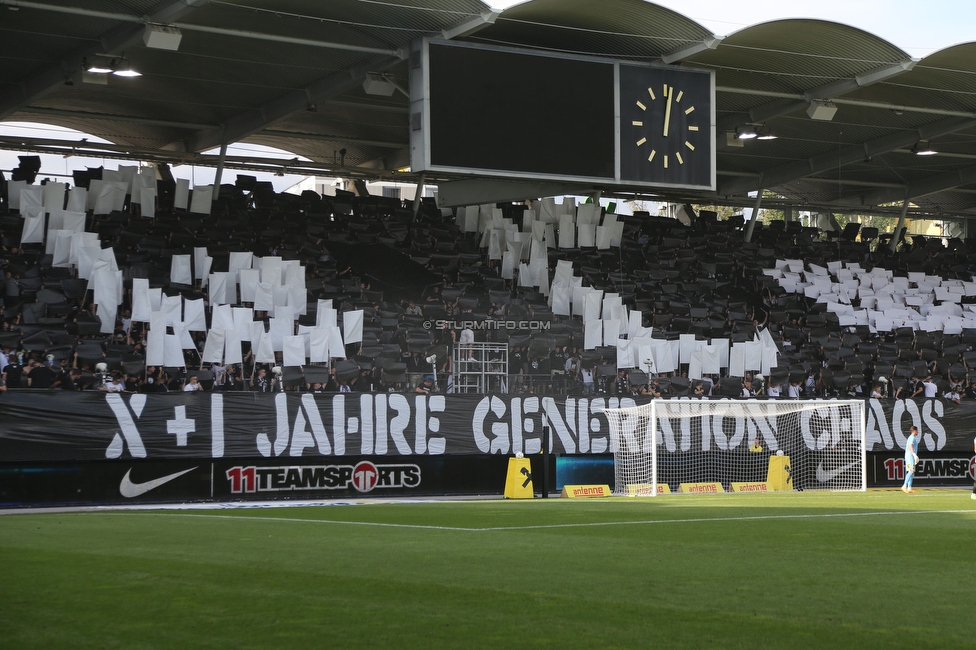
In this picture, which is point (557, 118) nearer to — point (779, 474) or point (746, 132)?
point (746, 132)

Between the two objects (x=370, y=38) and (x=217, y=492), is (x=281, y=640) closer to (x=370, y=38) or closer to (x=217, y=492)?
(x=217, y=492)

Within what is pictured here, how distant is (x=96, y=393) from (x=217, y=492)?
11.0ft

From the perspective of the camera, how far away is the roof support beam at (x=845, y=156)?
33.2m

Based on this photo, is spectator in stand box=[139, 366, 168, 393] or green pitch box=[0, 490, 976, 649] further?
spectator in stand box=[139, 366, 168, 393]

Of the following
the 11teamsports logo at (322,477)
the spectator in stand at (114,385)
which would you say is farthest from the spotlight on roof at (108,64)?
the 11teamsports logo at (322,477)

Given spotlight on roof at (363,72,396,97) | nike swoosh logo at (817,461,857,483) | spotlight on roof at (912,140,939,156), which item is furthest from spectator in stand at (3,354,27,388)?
spotlight on roof at (912,140,939,156)

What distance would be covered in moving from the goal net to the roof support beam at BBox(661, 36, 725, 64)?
8086 millimetres

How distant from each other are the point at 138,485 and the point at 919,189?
106 ft

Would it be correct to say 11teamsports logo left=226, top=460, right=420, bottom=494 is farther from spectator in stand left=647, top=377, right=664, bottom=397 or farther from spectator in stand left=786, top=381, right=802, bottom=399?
spectator in stand left=786, top=381, right=802, bottom=399

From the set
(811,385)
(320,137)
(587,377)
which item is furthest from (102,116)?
(811,385)

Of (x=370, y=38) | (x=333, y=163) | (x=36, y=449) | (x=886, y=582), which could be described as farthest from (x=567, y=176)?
(x=886, y=582)

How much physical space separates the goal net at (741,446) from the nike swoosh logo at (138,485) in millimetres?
10244

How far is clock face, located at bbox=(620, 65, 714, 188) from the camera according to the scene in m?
24.7

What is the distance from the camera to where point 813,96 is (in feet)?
97.7
